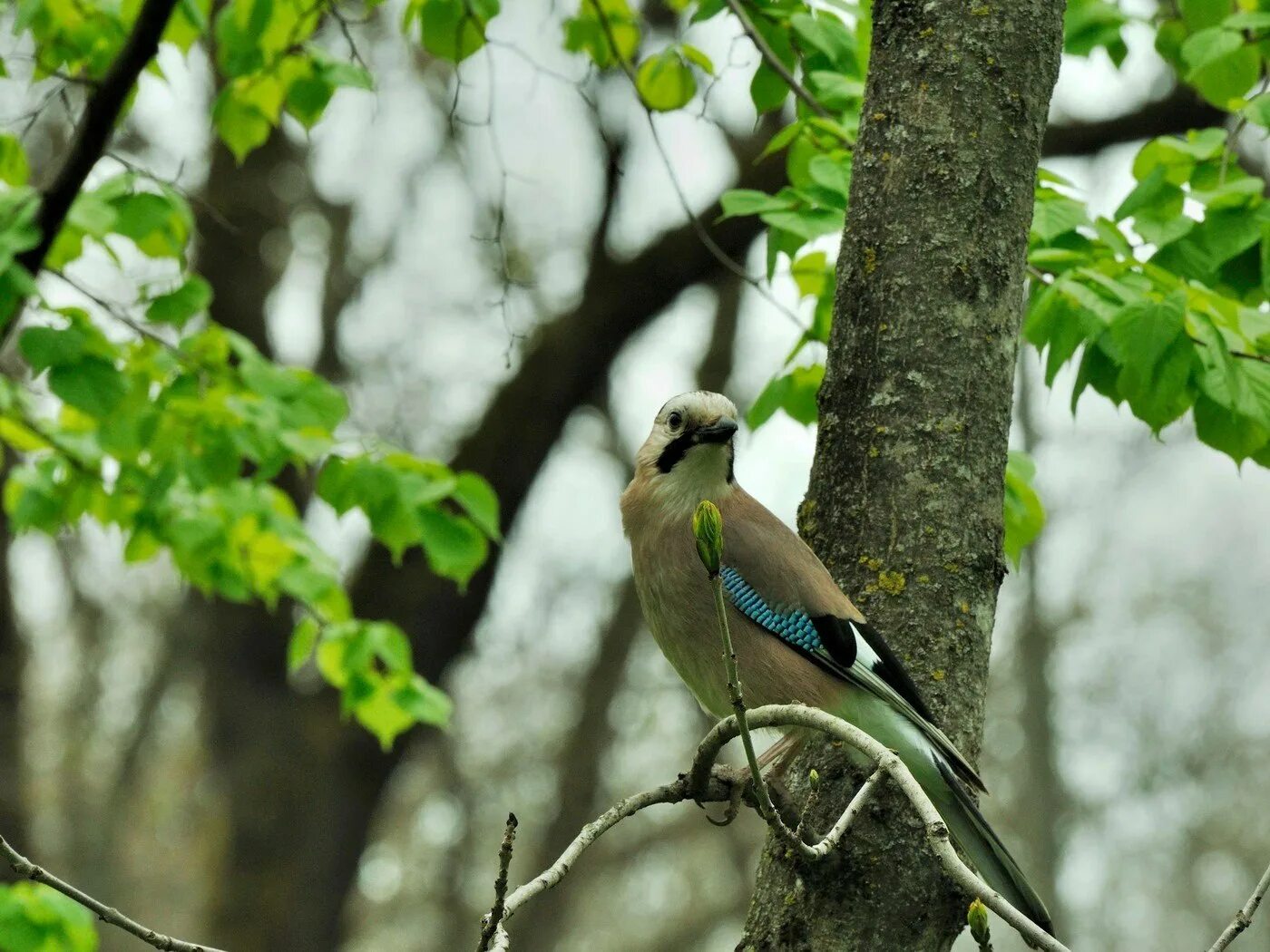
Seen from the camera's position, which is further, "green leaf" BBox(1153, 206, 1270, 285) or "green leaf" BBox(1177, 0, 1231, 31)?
"green leaf" BBox(1177, 0, 1231, 31)

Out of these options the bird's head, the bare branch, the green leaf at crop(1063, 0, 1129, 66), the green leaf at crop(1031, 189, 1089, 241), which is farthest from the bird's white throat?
the green leaf at crop(1063, 0, 1129, 66)

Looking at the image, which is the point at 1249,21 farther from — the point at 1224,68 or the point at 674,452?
the point at 674,452

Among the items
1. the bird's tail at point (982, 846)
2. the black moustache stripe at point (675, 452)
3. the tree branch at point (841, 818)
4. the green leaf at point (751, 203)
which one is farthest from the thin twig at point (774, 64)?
the tree branch at point (841, 818)

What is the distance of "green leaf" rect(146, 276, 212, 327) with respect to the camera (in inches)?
175

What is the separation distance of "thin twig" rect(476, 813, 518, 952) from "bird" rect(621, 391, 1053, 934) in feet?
3.44

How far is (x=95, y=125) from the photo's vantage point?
166 inches

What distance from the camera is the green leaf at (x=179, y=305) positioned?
14.6 ft

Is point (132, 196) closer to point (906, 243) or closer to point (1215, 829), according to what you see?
point (906, 243)

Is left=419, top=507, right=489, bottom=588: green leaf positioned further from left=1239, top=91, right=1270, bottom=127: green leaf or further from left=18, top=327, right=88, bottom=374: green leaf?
left=1239, top=91, right=1270, bottom=127: green leaf

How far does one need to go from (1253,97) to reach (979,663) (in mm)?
1553

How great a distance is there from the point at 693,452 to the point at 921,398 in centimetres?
90

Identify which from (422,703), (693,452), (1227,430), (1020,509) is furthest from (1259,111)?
(422,703)

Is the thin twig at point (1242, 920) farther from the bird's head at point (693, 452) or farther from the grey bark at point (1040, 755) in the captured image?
the grey bark at point (1040, 755)

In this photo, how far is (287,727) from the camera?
7812mm
